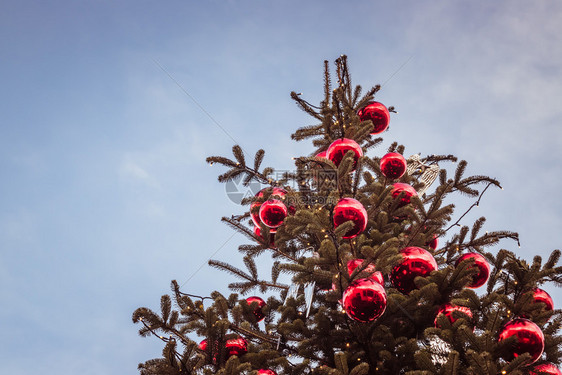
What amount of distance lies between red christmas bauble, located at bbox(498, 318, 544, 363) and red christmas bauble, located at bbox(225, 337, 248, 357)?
6.76ft

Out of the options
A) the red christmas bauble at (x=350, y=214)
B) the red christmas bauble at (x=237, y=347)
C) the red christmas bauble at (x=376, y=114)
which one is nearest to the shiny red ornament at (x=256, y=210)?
the red christmas bauble at (x=350, y=214)

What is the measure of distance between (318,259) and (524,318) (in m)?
1.56

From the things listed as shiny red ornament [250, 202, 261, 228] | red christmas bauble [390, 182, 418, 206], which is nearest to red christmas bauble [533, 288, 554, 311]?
red christmas bauble [390, 182, 418, 206]

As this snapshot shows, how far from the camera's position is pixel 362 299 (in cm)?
299

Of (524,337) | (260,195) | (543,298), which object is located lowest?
(524,337)

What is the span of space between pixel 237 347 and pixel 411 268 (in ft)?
5.47

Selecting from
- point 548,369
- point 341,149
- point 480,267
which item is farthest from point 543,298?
point 341,149

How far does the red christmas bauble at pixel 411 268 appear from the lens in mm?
3469

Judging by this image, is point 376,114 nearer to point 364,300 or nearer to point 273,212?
point 273,212

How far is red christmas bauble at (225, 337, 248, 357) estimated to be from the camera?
3.68m

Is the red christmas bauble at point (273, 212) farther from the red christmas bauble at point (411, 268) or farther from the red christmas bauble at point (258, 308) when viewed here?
the red christmas bauble at point (411, 268)

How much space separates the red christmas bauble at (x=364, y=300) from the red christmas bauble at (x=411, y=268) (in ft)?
1.80

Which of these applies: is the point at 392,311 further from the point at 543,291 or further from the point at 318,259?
the point at 543,291

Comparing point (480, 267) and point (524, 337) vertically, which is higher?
point (480, 267)
